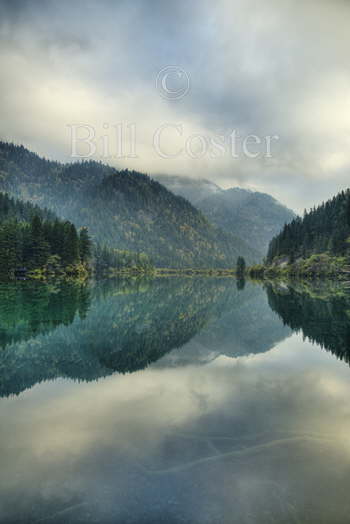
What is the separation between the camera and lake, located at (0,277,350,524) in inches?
215

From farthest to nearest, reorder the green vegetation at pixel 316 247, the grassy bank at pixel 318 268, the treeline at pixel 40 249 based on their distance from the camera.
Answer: the green vegetation at pixel 316 247 → the grassy bank at pixel 318 268 → the treeline at pixel 40 249

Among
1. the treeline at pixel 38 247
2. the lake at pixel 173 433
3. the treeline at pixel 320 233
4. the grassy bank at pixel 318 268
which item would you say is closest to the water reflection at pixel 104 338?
the lake at pixel 173 433

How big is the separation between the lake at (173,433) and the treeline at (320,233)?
12449 cm

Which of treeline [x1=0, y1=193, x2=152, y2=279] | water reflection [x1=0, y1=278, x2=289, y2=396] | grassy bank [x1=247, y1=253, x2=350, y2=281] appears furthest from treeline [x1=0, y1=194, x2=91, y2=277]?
grassy bank [x1=247, y1=253, x2=350, y2=281]

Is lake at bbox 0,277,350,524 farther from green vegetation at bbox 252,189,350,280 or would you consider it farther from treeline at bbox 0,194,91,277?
green vegetation at bbox 252,189,350,280

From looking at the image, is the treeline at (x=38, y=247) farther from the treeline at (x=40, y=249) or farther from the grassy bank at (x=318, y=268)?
the grassy bank at (x=318, y=268)

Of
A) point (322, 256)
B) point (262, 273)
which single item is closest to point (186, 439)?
point (322, 256)

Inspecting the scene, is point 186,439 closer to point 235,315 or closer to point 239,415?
point 239,415

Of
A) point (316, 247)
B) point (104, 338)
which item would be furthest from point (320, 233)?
point (104, 338)

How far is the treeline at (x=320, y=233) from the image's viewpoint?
12898cm

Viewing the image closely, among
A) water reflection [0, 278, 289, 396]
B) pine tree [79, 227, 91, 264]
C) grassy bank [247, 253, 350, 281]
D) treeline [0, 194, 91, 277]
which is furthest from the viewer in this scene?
grassy bank [247, 253, 350, 281]

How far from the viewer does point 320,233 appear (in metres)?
152

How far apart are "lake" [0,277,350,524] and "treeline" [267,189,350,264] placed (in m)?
124

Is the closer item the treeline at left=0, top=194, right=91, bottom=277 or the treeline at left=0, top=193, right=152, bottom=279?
the treeline at left=0, top=194, right=91, bottom=277
